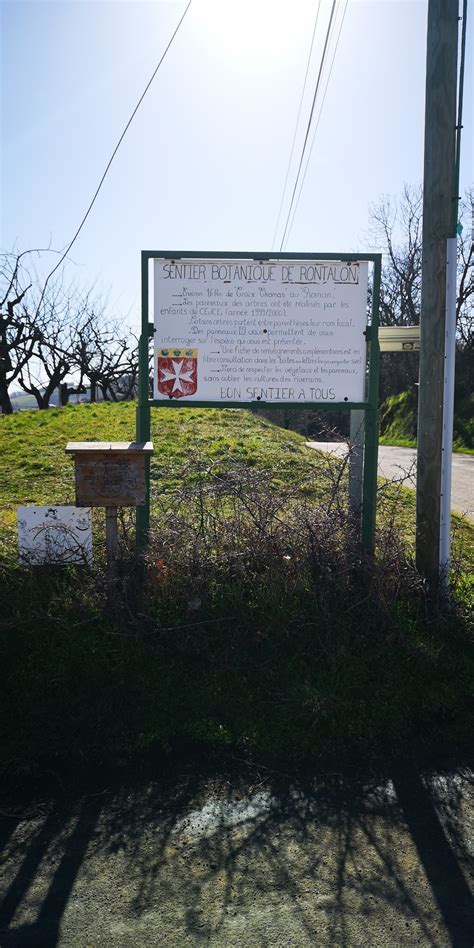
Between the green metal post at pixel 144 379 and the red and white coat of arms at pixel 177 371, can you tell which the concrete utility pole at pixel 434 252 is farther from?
the green metal post at pixel 144 379

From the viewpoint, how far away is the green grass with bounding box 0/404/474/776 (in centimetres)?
388

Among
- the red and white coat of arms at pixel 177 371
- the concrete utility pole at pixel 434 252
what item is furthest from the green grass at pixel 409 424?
the red and white coat of arms at pixel 177 371

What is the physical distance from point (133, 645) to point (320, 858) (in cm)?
173

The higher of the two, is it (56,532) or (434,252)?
(434,252)

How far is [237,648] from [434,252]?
2.97 m

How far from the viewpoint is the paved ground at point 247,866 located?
262cm

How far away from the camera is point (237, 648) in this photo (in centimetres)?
440

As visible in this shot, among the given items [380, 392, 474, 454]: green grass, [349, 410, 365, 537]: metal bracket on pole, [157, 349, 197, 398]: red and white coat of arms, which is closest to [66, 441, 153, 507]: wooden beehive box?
[157, 349, 197, 398]: red and white coat of arms

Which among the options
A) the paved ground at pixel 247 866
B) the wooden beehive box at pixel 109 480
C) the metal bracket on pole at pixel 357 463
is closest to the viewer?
the paved ground at pixel 247 866

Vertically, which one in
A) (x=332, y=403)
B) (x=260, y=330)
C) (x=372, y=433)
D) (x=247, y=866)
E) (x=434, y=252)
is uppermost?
(x=434, y=252)

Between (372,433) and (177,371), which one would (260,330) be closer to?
(177,371)

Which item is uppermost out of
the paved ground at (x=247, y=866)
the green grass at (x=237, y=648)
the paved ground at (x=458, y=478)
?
the paved ground at (x=458, y=478)

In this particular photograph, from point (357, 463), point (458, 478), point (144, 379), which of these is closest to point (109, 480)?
point (144, 379)

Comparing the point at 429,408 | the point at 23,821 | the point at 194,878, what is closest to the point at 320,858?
the point at 194,878
